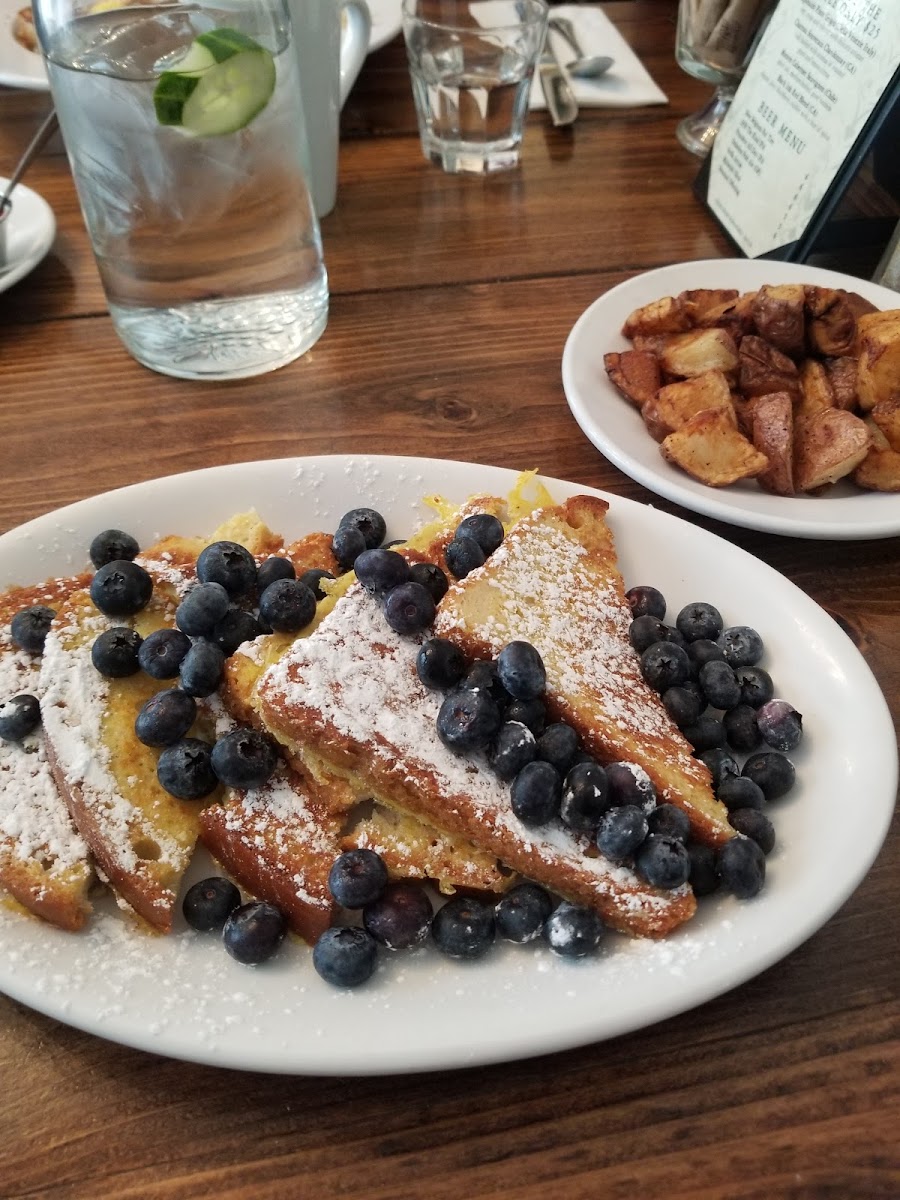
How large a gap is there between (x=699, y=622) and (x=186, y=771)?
582mm

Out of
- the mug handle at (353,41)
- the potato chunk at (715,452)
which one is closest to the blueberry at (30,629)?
the potato chunk at (715,452)

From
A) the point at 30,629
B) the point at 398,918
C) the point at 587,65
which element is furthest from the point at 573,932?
the point at 587,65

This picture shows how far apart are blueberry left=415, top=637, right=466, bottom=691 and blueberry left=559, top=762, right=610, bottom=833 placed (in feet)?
0.48

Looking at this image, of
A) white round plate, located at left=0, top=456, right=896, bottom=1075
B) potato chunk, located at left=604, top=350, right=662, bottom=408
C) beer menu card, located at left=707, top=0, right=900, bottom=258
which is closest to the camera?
white round plate, located at left=0, top=456, right=896, bottom=1075

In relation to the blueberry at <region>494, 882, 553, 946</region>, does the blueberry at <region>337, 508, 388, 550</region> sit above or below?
above

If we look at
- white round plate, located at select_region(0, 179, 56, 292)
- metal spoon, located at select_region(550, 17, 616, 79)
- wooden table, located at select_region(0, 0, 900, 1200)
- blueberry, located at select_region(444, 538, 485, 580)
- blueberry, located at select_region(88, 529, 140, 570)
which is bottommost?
wooden table, located at select_region(0, 0, 900, 1200)

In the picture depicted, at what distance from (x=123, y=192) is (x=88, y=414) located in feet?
1.16

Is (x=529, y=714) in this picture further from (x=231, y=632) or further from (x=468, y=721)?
(x=231, y=632)

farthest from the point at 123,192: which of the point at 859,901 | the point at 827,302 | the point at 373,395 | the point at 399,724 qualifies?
the point at 859,901

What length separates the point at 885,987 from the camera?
86 centimetres

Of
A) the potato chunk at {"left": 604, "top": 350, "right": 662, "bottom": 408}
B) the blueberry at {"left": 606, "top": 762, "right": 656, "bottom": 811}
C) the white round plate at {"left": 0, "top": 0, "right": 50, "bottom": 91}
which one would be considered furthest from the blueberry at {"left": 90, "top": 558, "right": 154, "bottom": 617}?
the white round plate at {"left": 0, "top": 0, "right": 50, "bottom": 91}

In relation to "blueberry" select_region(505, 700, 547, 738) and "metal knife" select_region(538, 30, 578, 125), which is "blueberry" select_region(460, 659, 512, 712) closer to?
"blueberry" select_region(505, 700, 547, 738)

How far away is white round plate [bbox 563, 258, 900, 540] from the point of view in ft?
3.95

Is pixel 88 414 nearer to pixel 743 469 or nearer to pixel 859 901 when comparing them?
pixel 743 469
